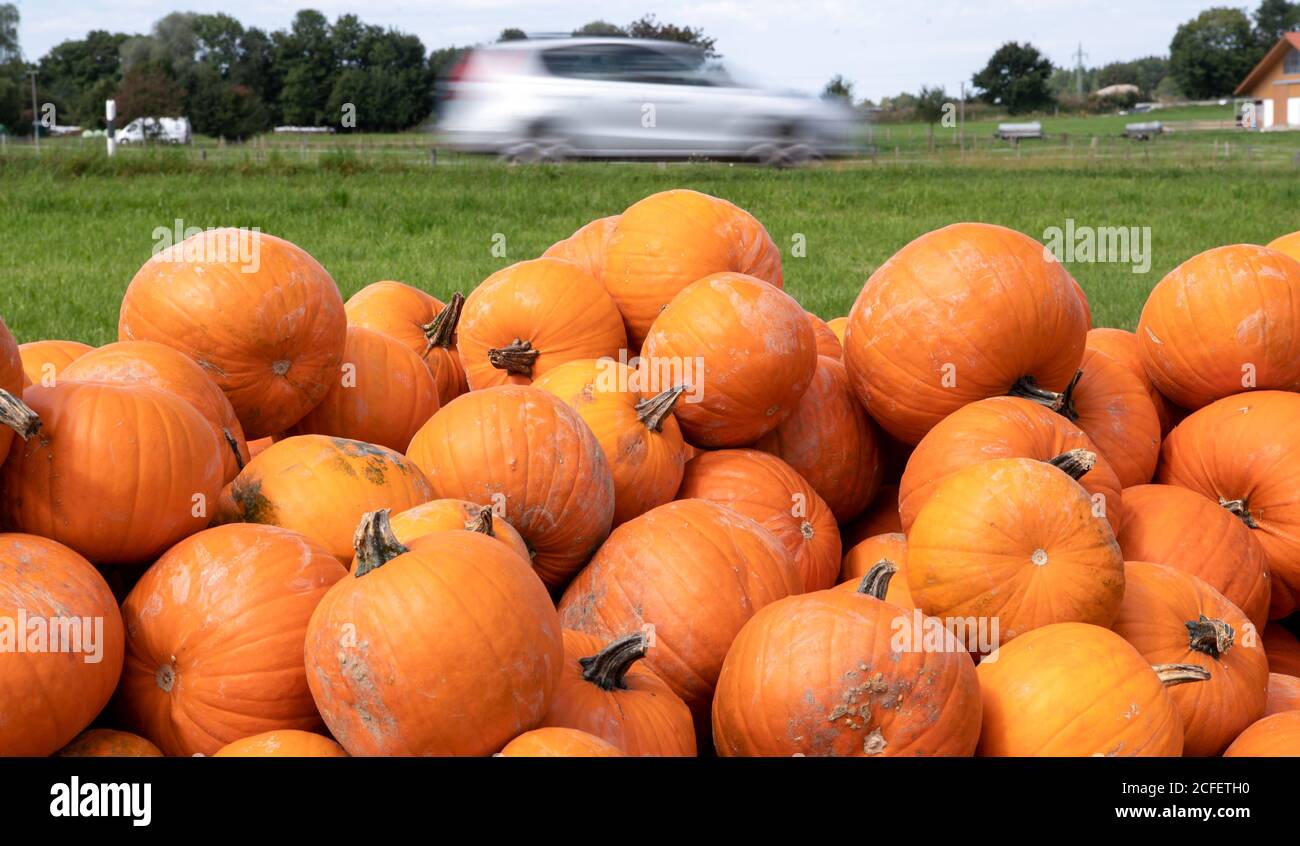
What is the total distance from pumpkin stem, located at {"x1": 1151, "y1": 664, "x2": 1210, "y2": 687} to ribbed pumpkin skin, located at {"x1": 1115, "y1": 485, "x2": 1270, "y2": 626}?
0.64 metres

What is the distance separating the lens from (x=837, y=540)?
3283mm

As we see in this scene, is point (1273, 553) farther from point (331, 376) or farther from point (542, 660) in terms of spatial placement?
point (331, 376)

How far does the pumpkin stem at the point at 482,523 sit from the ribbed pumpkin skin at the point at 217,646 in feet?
0.99

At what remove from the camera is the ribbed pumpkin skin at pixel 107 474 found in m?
2.26

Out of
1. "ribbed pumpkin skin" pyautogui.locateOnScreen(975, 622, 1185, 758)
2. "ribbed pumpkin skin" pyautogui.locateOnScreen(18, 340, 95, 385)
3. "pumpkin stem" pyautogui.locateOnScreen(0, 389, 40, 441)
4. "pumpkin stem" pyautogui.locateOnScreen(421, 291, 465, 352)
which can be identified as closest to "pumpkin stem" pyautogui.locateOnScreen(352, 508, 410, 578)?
"pumpkin stem" pyautogui.locateOnScreen(0, 389, 40, 441)

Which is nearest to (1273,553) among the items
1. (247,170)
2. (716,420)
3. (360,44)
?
(716,420)

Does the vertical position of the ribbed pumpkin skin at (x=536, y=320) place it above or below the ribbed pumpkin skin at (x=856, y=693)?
above

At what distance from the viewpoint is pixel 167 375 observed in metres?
2.73

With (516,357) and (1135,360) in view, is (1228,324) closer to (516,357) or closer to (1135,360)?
(1135,360)

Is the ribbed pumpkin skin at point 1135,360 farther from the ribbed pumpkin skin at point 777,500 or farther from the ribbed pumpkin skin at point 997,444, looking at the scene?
the ribbed pumpkin skin at point 777,500

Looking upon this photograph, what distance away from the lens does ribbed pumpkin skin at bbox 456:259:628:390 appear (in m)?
3.52

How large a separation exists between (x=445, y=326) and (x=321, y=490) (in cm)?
138

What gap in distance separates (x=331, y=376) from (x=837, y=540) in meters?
1.40

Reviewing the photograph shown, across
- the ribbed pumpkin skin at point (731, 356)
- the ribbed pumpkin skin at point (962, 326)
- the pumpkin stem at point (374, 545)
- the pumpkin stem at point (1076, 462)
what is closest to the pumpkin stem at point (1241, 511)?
the ribbed pumpkin skin at point (962, 326)
